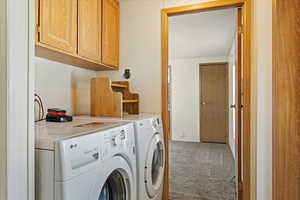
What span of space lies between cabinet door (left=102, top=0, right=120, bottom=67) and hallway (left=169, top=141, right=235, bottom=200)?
1636mm

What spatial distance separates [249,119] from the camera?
1.67 metres

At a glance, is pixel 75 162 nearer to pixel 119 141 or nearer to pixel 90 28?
pixel 119 141

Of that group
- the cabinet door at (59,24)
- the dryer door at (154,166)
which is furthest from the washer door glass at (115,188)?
the cabinet door at (59,24)

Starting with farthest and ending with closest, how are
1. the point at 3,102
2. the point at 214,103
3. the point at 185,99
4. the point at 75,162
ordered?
the point at 185,99 → the point at 214,103 → the point at 75,162 → the point at 3,102

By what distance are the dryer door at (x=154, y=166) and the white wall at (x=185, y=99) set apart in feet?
10.4

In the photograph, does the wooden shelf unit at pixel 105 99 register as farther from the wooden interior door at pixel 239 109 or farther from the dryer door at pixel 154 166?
the wooden interior door at pixel 239 109


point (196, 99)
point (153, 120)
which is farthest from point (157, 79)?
point (196, 99)

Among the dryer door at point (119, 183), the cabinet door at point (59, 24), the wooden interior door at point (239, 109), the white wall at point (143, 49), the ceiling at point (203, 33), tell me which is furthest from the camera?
the ceiling at point (203, 33)

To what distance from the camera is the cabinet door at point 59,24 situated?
3.90ft

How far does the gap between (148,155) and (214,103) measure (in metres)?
3.68

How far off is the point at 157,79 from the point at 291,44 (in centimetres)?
121

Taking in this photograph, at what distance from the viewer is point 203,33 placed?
9.84ft

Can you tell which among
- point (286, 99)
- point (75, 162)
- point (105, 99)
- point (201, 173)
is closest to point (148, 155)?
point (105, 99)

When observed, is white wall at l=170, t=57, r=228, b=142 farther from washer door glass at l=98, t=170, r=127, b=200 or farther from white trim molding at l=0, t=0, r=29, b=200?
white trim molding at l=0, t=0, r=29, b=200
